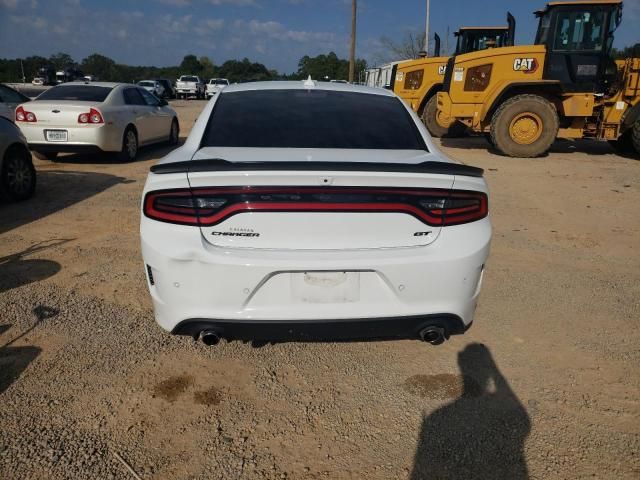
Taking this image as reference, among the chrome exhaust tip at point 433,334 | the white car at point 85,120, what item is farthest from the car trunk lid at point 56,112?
the chrome exhaust tip at point 433,334

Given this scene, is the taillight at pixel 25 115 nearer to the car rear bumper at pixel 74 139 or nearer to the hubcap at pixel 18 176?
the car rear bumper at pixel 74 139

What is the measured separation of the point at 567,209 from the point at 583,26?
240 inches

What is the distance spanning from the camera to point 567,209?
23.3 feet

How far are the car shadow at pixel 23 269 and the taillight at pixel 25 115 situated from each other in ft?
16.4

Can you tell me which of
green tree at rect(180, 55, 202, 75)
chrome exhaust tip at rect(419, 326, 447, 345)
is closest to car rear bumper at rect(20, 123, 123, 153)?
chrome exhaust tip at rect(419, 326, 447, 345)

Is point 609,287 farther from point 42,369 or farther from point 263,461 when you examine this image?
point 42,369

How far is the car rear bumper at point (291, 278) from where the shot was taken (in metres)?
2.38

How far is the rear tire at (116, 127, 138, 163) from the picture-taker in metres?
9.84

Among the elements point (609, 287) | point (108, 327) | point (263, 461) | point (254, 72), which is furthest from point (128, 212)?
point (254, 72)

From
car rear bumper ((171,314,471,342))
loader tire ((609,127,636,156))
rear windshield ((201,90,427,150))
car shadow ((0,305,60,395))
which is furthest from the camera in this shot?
loader tire ((609,127,636,156))

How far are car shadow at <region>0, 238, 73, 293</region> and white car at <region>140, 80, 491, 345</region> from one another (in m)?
2.17

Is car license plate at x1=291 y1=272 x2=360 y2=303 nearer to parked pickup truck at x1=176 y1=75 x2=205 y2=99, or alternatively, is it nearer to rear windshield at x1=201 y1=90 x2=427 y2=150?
rear windshield at x1=201 y1=90 x2=427 y2=150

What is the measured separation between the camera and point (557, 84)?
11.2 metres

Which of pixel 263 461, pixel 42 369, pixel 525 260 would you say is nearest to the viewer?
pixel 263 461
